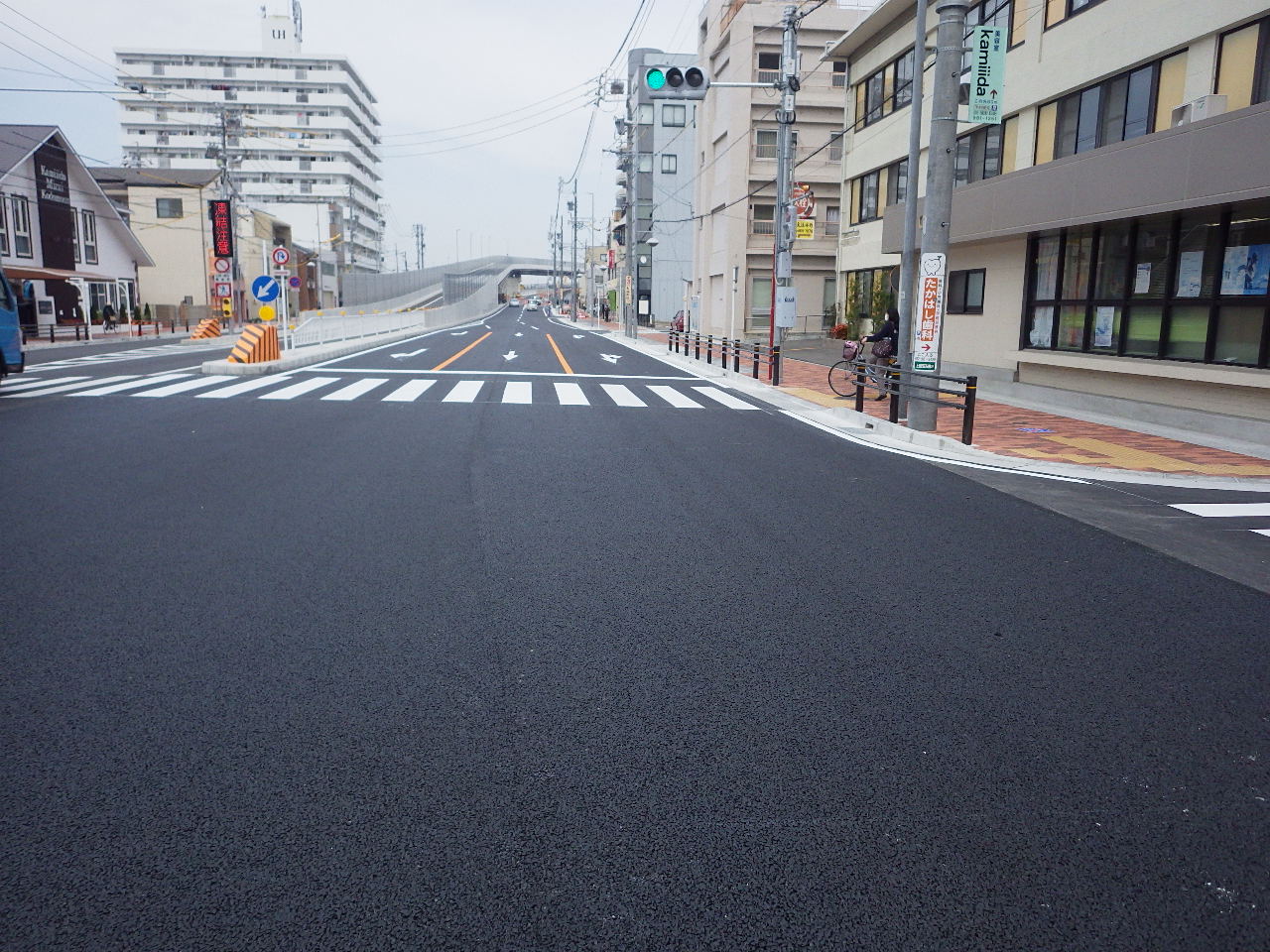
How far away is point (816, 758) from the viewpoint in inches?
143

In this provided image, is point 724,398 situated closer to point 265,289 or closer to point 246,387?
point 246,387

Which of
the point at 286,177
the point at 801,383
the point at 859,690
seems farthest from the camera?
the point at 286,177

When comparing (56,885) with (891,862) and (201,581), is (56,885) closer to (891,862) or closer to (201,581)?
(891,862)

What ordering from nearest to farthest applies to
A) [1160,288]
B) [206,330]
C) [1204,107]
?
1. [1204,107]
2. [1160,288]
3. [206,330]

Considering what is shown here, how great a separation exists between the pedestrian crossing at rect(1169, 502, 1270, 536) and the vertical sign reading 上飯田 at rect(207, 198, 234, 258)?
46254 mm

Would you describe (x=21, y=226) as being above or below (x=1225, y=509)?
above

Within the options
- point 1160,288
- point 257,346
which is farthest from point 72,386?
point 1160,288

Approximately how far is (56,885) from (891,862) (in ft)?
8.53

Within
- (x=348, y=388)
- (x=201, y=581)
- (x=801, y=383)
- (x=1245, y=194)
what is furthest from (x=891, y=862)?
(x=801, y=383)

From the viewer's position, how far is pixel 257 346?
72.6 ft

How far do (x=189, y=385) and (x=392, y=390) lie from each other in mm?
4327

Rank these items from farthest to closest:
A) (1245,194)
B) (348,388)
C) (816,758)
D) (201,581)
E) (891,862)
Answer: (348,388)
(1245,194)
(201,581)
(816,758)
(891,862)

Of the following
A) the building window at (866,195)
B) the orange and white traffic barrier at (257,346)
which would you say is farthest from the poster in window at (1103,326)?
the orange and white traffic barrier at (257,346)

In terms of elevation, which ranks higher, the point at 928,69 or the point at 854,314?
the point at 928,69
